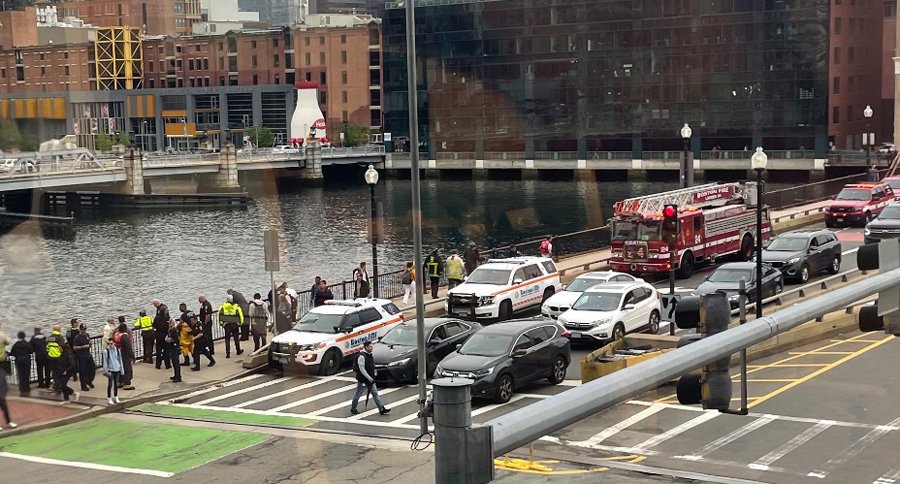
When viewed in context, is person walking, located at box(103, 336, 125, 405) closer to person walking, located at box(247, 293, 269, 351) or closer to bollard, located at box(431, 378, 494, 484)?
person walking, located at box(247, 293, 269, 351)

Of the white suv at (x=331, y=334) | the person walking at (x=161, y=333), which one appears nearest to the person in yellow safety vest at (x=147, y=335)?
the person walking at (x=161, y=333)

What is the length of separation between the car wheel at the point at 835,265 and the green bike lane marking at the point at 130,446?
1956cm

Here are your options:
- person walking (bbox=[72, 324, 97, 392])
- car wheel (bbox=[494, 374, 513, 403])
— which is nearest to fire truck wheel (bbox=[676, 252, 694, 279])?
car wheel (bbox=[494, 374, 513, 403])

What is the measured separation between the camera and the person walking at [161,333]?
2498 cm

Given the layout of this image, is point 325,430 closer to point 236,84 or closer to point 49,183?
point 49,183

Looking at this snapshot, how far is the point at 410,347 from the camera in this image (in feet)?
75.9

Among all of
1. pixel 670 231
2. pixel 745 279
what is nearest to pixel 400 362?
pixel 745 279

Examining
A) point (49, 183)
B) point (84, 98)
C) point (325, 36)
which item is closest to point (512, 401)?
point (49, 183)

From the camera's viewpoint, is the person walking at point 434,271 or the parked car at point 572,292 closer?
the parked car at point 572,292

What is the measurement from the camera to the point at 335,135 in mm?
130500

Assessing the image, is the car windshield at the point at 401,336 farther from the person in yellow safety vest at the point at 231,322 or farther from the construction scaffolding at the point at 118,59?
the construction scaffolding at the point at 118,59

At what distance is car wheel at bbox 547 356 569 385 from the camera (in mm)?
21516

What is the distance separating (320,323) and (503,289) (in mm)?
5899

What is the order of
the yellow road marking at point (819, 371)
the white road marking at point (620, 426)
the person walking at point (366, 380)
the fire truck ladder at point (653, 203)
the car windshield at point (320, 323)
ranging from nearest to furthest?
the white road marking at point (620, 426), the yellow road marking at point (819, 371), the person walking at point (366, 380), the car windshield at point (320, 323), the fire truck ladder at point (653, 203)
